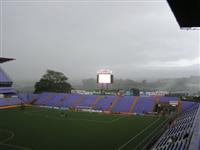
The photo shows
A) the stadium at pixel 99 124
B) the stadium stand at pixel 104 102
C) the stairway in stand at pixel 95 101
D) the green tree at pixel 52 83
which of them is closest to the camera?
the stadium at pixel 99 124

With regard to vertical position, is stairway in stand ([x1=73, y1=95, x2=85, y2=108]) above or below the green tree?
below

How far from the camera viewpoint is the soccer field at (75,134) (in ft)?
74.5

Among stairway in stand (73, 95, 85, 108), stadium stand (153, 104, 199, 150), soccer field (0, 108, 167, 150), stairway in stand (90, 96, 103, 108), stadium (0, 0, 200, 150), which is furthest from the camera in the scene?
stairway in stand (73, 95, 85, 108)

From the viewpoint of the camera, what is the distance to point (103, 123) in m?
35.1

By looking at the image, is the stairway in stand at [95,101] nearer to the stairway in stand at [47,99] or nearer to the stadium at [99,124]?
the stadium at [99,124]

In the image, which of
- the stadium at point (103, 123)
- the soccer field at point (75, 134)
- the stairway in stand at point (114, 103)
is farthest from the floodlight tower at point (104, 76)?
the soccer field at point (75, 134)

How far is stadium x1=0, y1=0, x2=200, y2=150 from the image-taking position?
21531 millimetres

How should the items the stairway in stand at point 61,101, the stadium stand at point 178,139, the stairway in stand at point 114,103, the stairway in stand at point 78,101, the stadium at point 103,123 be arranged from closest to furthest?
the stadium stand at point 178,139 < the stadium at point 103,123 < the stairway in stand at point 114,103 < the stairway in stand at point 78,101 < the stairway in stand at point 61,101

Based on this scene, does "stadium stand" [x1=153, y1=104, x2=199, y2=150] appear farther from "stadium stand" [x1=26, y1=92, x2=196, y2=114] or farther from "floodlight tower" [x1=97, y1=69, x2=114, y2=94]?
"floodlight tower" [x1=97, y1=69, x2=114, y2=94]

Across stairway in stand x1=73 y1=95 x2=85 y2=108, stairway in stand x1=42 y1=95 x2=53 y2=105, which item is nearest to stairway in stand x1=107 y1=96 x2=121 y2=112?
stairway in stand x1=73 y1=95 x2=85 y2=108

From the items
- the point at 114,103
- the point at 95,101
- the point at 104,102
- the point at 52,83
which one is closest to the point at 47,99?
the point at 95,101

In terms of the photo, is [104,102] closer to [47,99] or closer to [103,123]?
[47,99]

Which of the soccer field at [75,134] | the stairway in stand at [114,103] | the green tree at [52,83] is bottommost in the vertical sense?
the soccer field at [75,134]

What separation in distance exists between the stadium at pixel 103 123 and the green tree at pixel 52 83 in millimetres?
19641
